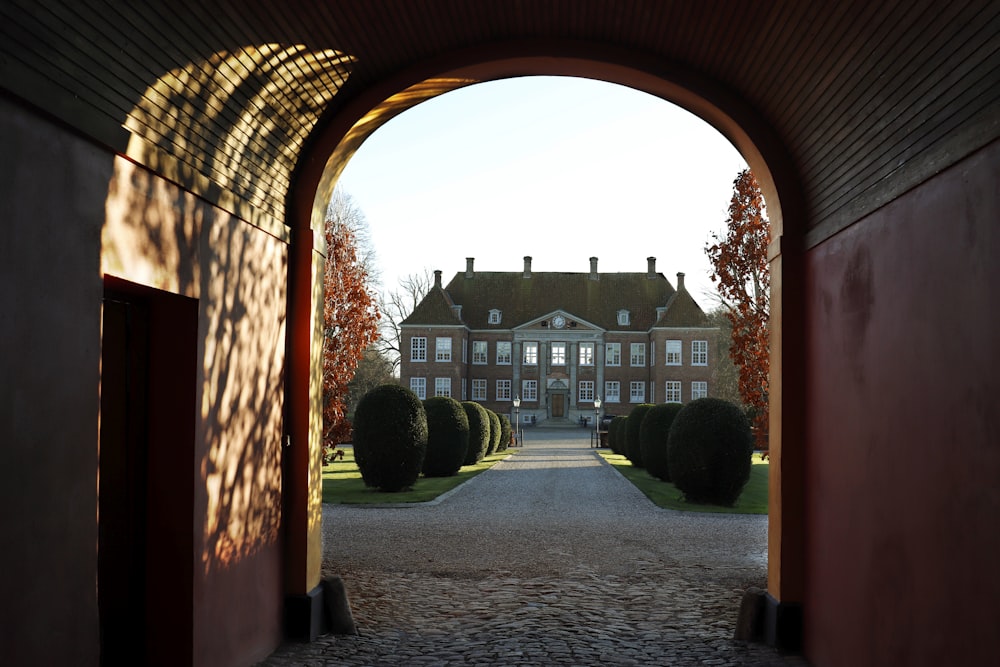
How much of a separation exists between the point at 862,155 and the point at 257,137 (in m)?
3.59

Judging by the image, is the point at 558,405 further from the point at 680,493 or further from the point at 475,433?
the point at 680,493

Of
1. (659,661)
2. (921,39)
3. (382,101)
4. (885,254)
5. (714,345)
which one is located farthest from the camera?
(714,345)

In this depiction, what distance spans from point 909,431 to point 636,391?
185 feet

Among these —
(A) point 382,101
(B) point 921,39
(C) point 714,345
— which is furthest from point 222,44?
(C) point 714,345

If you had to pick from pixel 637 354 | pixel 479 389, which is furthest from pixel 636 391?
pixel 479 389

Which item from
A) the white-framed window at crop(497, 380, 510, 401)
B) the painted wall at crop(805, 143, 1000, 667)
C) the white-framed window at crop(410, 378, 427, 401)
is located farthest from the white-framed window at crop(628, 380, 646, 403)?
the painted wall at crop(805, 143, 1000, 667)

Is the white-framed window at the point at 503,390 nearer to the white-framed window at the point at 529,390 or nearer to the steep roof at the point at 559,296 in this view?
the white-framed window at the point at 529,390

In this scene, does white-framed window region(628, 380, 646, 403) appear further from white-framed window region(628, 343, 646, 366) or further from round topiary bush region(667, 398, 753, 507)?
round topiary bush region(667, 398, 753, 507)

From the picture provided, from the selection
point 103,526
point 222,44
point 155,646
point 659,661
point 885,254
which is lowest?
point 659,661

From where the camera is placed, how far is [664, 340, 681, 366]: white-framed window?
5778 cm

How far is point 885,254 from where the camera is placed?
472 cm

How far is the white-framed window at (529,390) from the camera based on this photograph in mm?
60469

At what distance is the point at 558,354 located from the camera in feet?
199

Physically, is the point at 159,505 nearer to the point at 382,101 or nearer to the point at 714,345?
the point at 382,101
